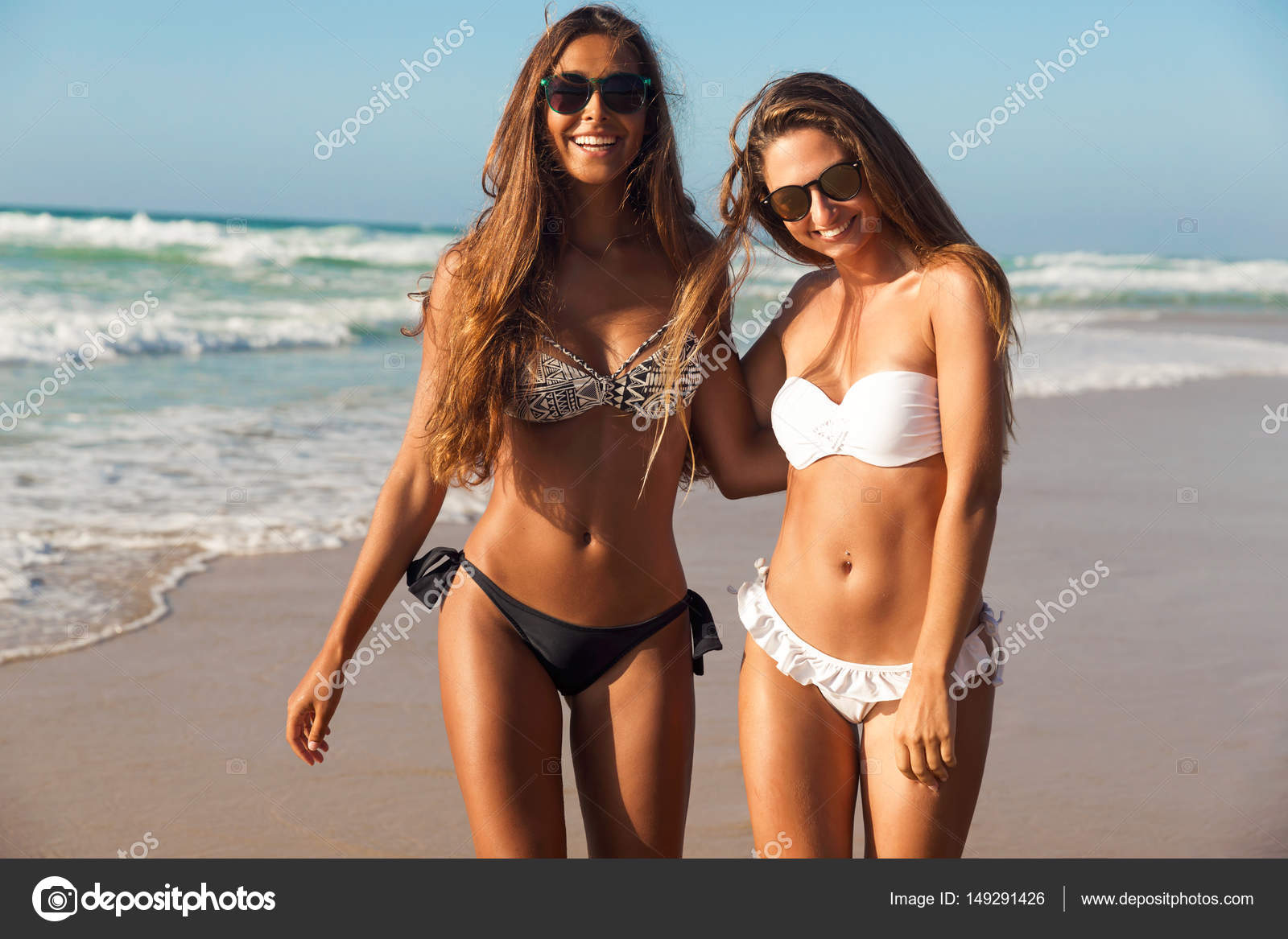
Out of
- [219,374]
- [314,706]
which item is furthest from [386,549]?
[219,374]

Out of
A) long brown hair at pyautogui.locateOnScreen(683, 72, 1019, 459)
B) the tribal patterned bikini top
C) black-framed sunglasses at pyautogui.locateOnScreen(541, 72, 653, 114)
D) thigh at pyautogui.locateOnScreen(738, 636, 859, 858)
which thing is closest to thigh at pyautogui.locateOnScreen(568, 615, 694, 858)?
thigh at pyautogui.locateOnScreen(738, 636, 859, 858)

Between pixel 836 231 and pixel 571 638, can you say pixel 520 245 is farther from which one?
pixel 571 638

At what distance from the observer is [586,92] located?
8.84 feet

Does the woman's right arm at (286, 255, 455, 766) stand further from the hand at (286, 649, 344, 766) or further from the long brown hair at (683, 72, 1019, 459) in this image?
the long brown hair at (683, 72, 1019, 459)

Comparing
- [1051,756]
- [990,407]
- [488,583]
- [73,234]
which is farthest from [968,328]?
[73,234]

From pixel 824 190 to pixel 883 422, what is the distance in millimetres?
531

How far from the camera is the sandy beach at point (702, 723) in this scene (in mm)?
4043

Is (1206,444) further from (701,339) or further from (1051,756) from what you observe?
(701,339)

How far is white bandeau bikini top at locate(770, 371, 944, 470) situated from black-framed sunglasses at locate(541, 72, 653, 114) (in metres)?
0.88

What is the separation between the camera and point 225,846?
3920 mm

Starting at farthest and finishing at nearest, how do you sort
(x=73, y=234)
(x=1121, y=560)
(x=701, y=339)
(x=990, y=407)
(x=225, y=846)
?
(x=73, y=234) → (x=1121, y=560) → (x=225, y=846) → (x=701, y=339) → (x=990, y=407)

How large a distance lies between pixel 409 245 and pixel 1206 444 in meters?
18.2
